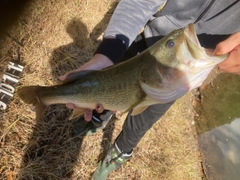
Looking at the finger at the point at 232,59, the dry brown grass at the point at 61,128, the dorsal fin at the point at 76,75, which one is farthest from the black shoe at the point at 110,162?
the finger at the point at 232,59

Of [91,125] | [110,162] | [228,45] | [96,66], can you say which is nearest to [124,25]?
[96,66]

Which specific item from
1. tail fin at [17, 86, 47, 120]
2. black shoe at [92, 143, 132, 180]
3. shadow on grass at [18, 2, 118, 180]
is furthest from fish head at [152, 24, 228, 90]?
shadow on grass at [18, 2, 118, 180]

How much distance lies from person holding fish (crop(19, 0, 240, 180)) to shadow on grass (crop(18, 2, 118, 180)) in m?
0.47

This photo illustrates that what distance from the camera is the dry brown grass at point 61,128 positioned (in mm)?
2623

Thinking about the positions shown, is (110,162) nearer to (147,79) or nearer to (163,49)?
(147,79)

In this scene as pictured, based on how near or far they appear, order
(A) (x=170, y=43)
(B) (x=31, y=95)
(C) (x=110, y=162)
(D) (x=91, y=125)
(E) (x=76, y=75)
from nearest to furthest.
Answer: (A) (x=170, y=43)
(E) (x=76, y=75)
(B) (x=31, y=95)
(C) (x=110, y=162)
(D) (x=91, y=125)

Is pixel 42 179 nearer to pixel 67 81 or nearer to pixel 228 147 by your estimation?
pixel 67 81

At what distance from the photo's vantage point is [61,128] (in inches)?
116

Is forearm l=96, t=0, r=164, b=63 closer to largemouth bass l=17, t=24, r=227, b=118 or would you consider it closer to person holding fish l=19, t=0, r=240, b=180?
person holding fish l=19, t=0, r=240, b=180

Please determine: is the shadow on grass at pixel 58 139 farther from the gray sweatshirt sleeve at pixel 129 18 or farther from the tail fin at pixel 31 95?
the gray sweatshirt sleeve at pixel 129 18

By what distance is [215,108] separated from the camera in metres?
5.40

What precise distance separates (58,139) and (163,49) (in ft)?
5.47

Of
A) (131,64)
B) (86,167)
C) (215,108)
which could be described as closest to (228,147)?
(215,108)

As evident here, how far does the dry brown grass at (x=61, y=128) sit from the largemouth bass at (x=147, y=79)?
0.81m
